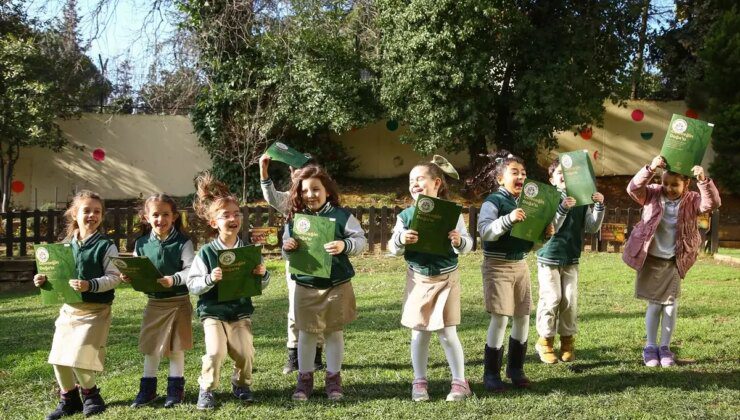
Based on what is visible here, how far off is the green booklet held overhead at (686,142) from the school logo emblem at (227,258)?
301cm

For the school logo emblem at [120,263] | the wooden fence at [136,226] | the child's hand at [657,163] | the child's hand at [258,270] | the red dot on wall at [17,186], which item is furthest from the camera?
the red dot on wall at [17,186]

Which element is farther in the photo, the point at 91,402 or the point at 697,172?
the point at 697,172

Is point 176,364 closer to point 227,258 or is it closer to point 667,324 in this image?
point 227,258

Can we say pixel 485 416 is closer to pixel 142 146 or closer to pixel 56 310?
pixel 56 310

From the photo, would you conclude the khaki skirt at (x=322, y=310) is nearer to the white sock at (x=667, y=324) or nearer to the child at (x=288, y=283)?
the child at (x=288, y=283)

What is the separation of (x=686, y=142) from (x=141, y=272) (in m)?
3.64

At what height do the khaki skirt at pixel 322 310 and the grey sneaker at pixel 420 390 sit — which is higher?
the khaki skirt at pixel 322 310

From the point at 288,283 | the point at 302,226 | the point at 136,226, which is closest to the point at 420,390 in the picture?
the point at 302,226

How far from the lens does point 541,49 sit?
16859 mm

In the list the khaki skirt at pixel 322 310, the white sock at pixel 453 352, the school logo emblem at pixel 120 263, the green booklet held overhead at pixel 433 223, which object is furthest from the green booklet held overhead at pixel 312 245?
the school logo emblem at pixel 120 263

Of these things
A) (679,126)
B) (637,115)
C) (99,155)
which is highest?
(637,115)

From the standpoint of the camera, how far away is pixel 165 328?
4473 mm

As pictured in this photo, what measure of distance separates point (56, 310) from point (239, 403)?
4.92 m

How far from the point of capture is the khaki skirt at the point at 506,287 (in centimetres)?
470
